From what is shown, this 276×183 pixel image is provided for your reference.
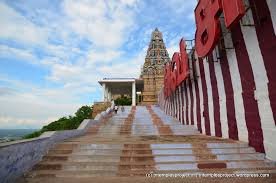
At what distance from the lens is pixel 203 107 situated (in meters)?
10.6

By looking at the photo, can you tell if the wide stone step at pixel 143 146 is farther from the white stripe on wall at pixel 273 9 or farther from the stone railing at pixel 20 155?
the white stripe on wall at pixel 273 9

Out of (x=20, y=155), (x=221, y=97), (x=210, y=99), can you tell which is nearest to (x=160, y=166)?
(x=20, y=155)

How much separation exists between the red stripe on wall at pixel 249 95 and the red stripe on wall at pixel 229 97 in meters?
0.78

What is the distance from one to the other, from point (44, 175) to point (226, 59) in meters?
6.59

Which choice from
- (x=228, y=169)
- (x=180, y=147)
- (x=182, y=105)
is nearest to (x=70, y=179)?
(x=180, y=147)

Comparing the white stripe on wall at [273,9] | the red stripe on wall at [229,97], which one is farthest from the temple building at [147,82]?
the white stripe on wall at [273,9]

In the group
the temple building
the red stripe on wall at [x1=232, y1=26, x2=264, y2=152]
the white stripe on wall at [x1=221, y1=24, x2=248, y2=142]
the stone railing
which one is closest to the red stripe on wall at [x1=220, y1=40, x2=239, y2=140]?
the white stripe on wall at [x1=221, y1=24, x2=248, y2=142]

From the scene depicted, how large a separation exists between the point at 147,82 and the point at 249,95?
36599 mm

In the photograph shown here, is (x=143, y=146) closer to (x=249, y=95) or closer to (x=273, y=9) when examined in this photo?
(x=249, y=95)

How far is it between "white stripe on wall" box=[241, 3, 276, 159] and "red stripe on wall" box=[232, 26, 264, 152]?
7.0 inches

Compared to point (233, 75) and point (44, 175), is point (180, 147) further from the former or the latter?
point (44, 175)

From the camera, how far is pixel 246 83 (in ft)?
22.0

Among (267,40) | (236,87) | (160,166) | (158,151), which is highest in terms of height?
(267,40)

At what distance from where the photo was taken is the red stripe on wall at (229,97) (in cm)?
761
